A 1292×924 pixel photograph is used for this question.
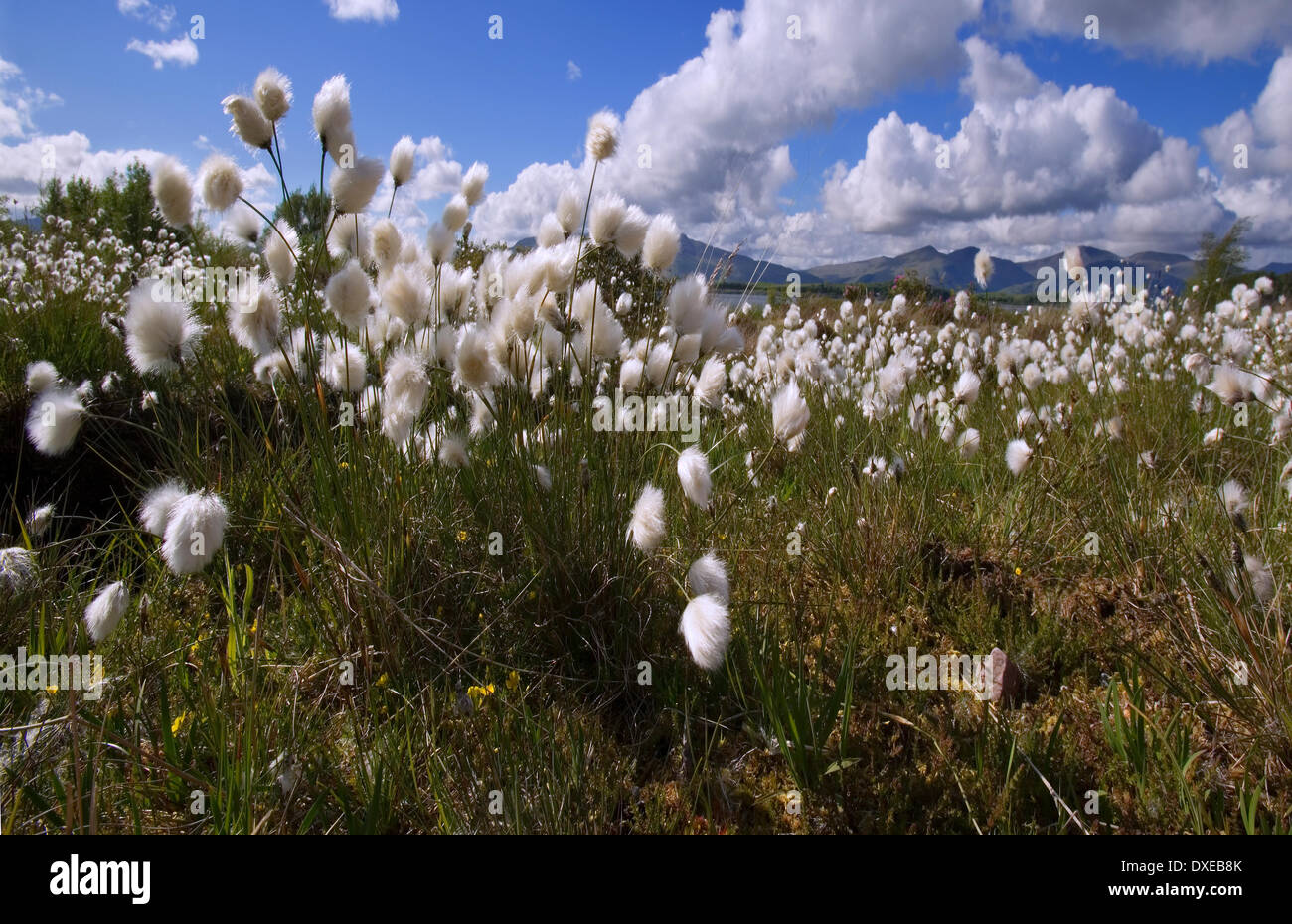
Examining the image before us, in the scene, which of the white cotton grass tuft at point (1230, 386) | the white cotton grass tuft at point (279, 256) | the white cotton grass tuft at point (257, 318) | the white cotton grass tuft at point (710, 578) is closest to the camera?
the white cotton grass tuft at point (710, 578)

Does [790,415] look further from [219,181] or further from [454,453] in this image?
[219,181]

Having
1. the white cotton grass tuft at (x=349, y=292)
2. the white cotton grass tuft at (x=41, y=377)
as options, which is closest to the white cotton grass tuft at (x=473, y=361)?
the white cotton grass tuft at (x=349, y=292)

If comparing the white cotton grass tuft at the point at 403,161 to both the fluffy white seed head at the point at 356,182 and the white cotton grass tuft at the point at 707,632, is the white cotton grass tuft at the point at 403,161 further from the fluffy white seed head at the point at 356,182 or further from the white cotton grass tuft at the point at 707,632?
the white cotton grass tuft at the point at 707,632

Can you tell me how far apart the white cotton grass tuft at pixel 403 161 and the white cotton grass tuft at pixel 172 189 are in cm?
62

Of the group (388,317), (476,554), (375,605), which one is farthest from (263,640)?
(388,317)

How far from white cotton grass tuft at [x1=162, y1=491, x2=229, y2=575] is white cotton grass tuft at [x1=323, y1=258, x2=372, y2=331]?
745 mm

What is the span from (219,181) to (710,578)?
185cm

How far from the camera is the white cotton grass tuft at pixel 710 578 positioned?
177 cm

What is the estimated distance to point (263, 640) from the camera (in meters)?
2.16

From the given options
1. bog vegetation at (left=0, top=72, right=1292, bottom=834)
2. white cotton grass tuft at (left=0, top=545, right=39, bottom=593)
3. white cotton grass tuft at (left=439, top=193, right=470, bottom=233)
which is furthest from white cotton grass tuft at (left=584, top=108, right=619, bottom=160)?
white cotton grass tuft at (left=0, top=545, right=39, bottom=593)

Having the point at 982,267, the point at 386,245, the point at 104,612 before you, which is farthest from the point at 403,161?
the point at 982,267

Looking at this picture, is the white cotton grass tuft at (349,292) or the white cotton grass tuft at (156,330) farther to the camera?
the white cotton grass tuft at (349,292)
